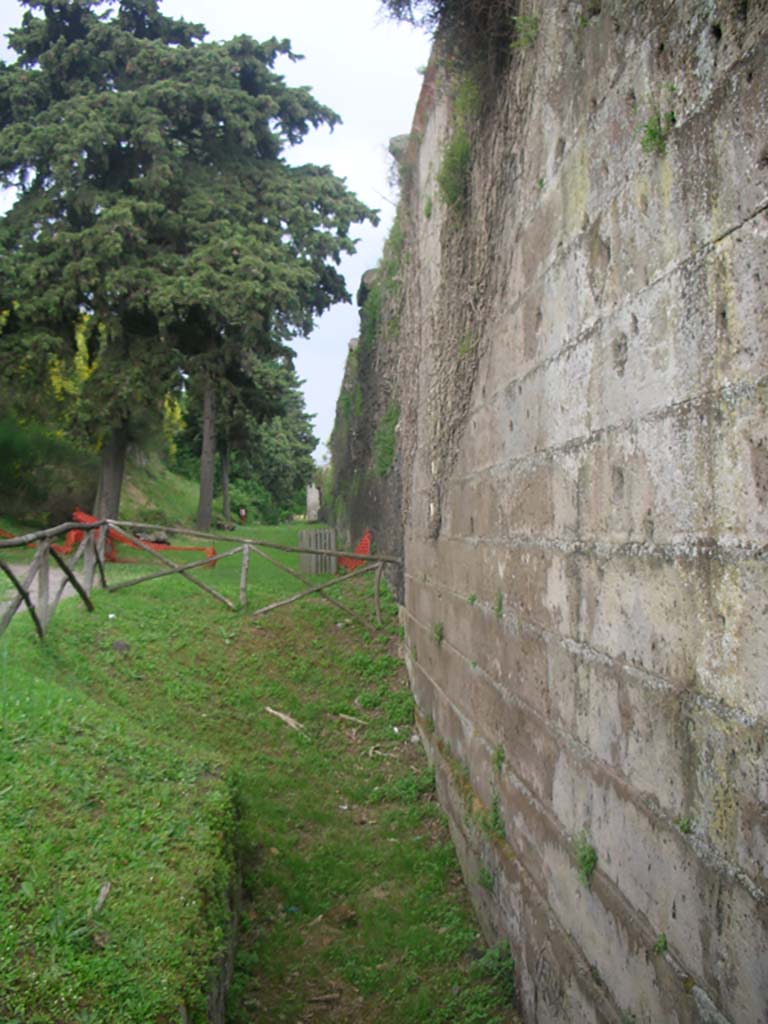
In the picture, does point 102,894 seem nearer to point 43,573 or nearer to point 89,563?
point 43,573

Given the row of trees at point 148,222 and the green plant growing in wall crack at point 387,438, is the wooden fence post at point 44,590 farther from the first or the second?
the row of trees at point 148,222

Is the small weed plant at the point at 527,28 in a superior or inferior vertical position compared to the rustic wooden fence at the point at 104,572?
superior

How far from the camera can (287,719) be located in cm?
830

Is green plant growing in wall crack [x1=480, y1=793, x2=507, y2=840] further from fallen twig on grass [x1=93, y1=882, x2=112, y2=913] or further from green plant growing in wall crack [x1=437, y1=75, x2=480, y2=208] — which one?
green plant growing in wall crack [x1=437, y1=75, x2=480, y2=208]

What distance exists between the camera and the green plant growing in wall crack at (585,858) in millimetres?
3133

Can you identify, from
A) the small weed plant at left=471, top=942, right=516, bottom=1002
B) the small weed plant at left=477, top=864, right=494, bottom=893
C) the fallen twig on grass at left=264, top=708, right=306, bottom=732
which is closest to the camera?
the small weed plant at left=471, top=942, right=516, bottom=1002

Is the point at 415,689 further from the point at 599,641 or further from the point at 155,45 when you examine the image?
the point at 155,45

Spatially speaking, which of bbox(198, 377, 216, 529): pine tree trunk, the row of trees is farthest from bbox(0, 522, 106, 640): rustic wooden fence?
bbox(198, 377, 216, 529): pine tree trunk

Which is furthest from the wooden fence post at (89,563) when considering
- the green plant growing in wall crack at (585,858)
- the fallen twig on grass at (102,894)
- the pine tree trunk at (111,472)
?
the pine tree trunk at (111,472)

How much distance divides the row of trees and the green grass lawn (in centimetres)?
905

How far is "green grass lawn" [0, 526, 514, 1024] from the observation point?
307cm

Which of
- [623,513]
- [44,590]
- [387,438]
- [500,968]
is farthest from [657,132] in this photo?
[387,438]

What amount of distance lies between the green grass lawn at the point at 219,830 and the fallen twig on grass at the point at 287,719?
0.17 ft

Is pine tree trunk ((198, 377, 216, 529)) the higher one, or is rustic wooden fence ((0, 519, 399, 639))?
pine tree trunk ((198, 377, 216, 529))
